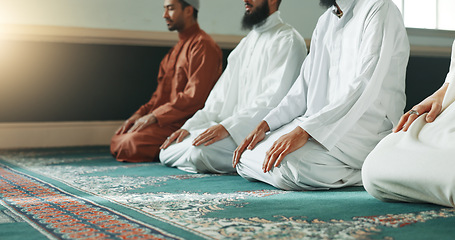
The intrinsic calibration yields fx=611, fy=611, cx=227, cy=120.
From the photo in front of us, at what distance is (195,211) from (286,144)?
67cm

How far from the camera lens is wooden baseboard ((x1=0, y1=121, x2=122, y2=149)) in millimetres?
6066

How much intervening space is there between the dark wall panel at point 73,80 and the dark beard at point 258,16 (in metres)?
2.71

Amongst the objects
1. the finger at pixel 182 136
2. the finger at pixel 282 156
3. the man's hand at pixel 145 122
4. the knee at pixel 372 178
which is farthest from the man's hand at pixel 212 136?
the knee at pixel 372 178

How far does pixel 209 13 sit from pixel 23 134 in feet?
7.71

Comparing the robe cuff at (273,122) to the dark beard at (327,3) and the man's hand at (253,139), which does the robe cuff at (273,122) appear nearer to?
the man's hand at (253,139)

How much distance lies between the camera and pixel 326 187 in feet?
9.26

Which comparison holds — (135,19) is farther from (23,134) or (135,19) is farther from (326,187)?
(326,187)

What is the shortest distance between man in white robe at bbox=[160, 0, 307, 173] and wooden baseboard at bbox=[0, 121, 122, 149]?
2442 mm

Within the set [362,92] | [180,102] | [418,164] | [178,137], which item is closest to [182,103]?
[180,102]

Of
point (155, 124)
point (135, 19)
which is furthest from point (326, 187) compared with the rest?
point (135, 19)

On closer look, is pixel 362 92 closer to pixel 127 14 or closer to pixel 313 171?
pixel 313 171

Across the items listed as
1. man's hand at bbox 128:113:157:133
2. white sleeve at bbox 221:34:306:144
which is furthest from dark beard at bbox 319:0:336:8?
man's hand at bbox 128:113:157:133

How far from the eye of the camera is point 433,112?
7.66 feet

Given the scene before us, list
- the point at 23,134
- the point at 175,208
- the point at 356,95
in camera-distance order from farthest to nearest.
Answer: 1. the point at 23,134
2. the point at 356,95
3. the point at 175,208
